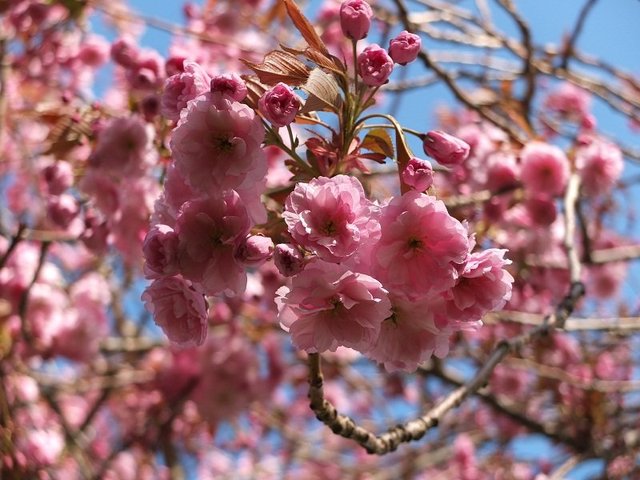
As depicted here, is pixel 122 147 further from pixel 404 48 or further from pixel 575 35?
pixel 575 35

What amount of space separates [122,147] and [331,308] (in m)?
0.82

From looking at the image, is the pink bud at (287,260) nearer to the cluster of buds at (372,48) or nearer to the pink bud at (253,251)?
the pink bud at (253,251)

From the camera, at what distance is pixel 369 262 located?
942 mm

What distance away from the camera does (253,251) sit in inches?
36.5

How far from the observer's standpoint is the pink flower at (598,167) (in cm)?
223

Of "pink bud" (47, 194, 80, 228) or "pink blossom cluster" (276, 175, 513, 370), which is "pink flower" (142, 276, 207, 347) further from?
"pink bud" (47, 194, 80, 228)

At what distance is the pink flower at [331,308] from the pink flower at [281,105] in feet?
0.63

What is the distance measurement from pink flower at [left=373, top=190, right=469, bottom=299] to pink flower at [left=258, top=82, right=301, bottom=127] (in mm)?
189

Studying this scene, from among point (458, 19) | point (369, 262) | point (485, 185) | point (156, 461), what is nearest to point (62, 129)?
point (369, 262)

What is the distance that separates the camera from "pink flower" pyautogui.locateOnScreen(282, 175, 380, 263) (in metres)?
0.90

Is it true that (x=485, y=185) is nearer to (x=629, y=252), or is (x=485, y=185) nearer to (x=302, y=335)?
(x=629, y=252)

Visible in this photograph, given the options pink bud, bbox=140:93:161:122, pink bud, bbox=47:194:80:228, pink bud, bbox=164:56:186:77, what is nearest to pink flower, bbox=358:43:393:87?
pink bud, bbox=164:56:186:77

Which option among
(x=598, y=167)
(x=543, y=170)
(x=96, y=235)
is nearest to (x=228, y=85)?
(x=96, y=235)

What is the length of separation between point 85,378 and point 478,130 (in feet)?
6.65
